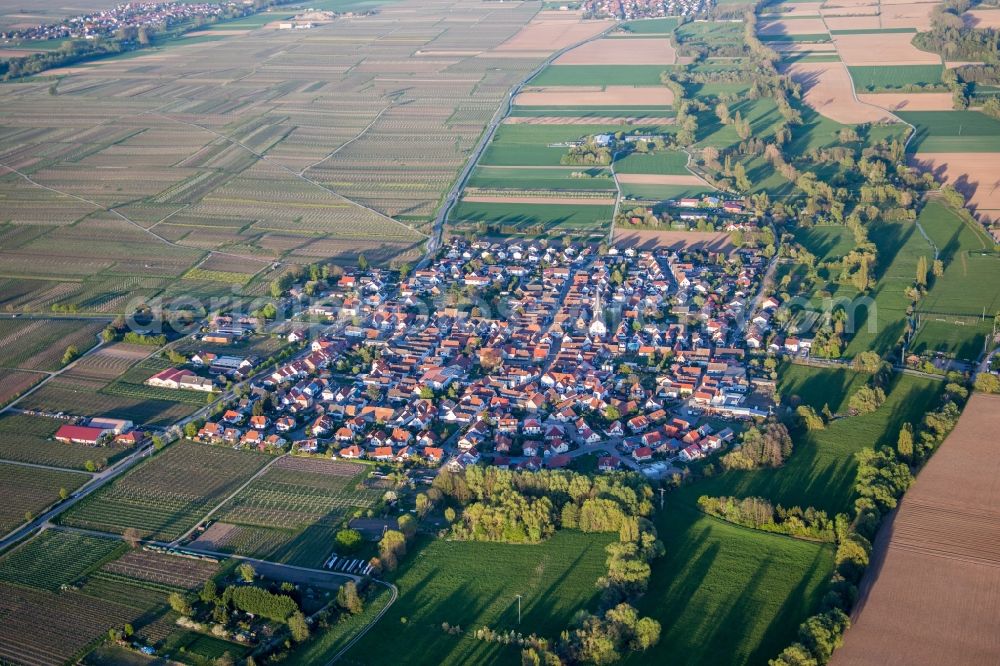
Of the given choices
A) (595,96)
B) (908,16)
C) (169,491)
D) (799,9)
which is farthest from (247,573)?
(799,9)

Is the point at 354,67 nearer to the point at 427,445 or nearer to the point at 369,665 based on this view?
the point at 427,445

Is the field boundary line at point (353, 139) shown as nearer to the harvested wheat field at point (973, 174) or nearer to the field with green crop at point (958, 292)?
the harvested wheat field at point (973, 174)

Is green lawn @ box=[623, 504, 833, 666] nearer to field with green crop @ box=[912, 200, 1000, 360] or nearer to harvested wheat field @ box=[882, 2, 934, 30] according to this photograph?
field with green crop @ box=[912, 200, 1000, 360]

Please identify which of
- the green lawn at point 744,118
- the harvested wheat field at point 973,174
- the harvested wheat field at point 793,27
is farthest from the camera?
the harvested wheat field at point 793,27

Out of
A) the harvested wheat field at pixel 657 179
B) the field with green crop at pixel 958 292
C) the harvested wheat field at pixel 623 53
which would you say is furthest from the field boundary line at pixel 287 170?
the harvested wheat field at pixel 623 53

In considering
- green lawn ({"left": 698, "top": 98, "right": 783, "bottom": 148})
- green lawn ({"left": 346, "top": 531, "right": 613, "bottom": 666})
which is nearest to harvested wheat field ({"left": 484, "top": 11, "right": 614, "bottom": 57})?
green lawn ({"left": 698, "top": 98, "right": 783, "bottom": 148})

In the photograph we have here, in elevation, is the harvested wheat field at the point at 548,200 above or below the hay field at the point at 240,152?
below
